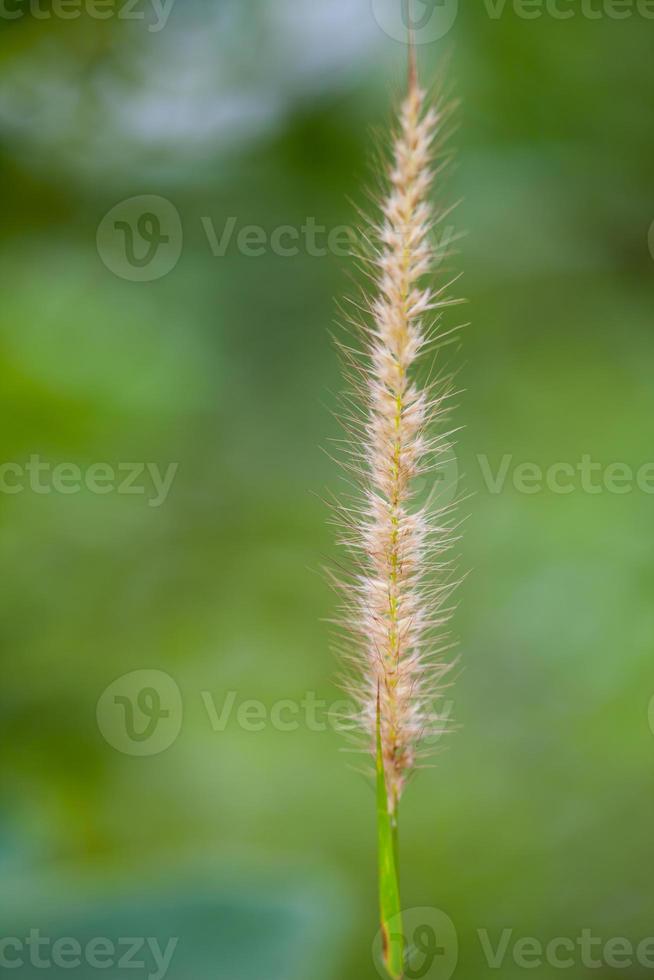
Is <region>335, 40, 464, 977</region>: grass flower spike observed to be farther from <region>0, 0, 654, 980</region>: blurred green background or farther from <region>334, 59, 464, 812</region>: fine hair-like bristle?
<region>0, 0, 654, 980</region>: blurred green background

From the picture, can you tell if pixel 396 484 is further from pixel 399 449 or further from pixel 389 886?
pixel 389 886

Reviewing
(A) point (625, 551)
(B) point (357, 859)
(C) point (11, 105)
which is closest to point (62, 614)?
(B) point (357, 859)

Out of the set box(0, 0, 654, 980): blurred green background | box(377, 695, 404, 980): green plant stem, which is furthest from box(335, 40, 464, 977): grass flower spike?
box(0, 0, 654, 980): blurred green background

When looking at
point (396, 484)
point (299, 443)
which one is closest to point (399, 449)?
point (396, 484)

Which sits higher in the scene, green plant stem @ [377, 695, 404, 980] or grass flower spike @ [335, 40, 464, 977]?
grass flower spike @ [335, 40, 464, 977]

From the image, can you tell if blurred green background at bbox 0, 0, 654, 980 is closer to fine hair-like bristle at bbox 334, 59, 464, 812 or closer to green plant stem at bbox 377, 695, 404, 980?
fine hair-like bristle at bbox 334, 59, 464, 812

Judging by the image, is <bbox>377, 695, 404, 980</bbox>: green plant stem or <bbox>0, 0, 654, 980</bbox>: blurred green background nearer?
<bbox>377, 695, 404, 980</bbox>: green plant stem

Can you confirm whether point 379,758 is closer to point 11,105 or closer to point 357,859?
point 11,105

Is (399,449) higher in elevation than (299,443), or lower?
lower
